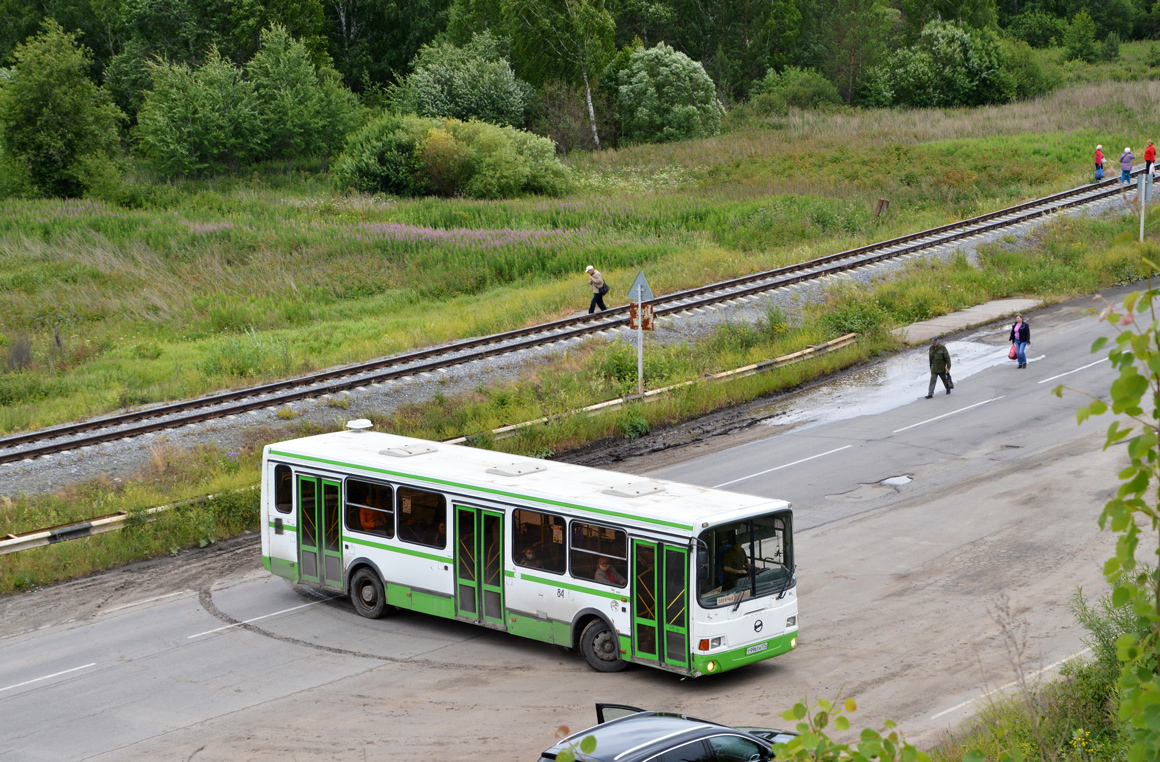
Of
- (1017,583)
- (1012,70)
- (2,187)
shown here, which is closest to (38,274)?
(2,187)

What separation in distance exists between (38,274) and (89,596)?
79.4 feet

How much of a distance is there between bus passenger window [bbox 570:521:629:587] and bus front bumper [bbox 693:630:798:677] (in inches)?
50.3

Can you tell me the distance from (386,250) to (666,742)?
34.7 meters

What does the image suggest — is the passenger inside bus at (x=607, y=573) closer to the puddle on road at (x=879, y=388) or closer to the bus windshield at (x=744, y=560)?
the bus windshield at (x=744, y=560)

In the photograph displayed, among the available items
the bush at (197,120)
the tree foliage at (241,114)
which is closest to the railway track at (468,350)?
the bush at (197,120)

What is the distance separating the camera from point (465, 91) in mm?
70375

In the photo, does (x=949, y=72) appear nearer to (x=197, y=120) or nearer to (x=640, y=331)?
(x=197, y=120)

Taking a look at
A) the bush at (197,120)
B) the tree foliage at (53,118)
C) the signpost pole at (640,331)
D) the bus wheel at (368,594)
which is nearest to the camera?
the bus wheel at (368,594)

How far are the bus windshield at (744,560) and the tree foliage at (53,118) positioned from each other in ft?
168

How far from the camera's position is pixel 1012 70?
79.8 m

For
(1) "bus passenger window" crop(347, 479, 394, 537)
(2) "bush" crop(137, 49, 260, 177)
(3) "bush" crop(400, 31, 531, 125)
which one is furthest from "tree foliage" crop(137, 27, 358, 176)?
(1) "bus passenger window" crop(347, 479, 394, 537)

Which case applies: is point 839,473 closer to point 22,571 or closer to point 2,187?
point 22,571

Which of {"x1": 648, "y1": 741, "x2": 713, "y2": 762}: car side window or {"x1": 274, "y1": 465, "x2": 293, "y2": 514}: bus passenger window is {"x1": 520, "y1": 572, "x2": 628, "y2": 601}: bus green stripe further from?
{"x1": 648, "y1": 741, "x2": 713, "y2": 762}: car side window

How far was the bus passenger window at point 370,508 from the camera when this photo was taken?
15430 millimetres
